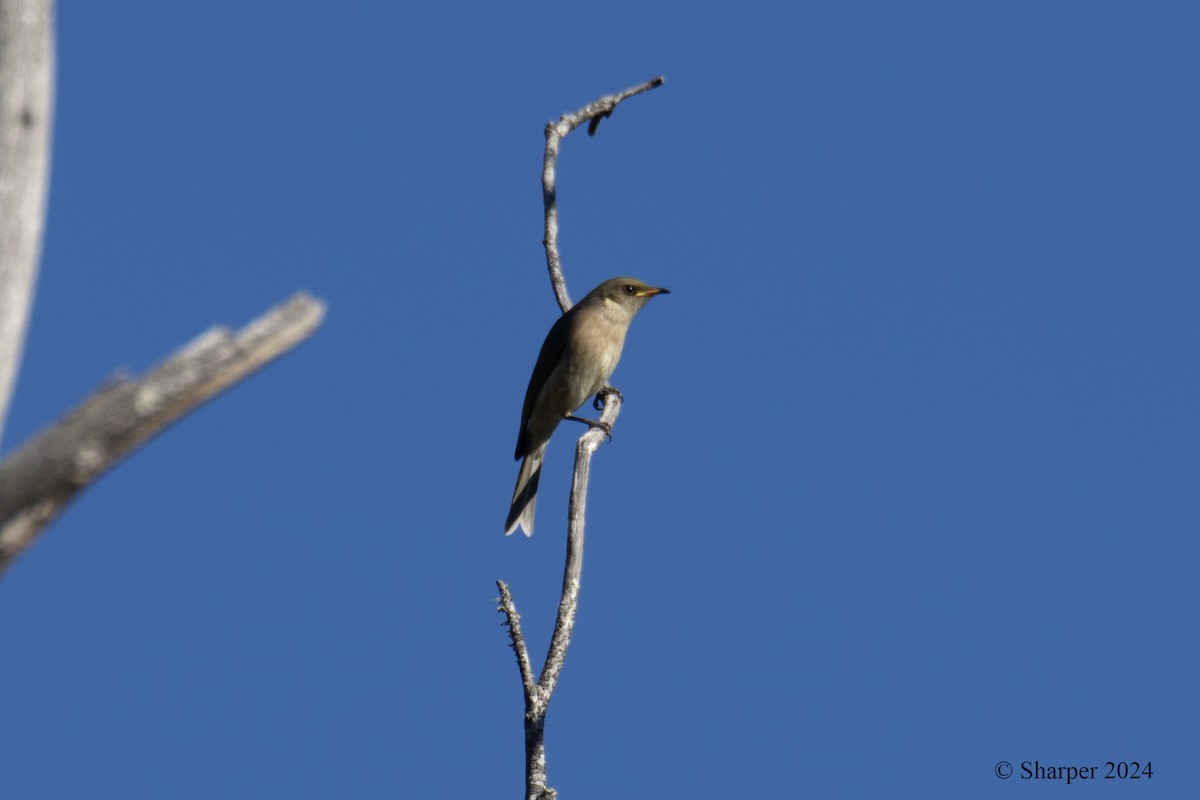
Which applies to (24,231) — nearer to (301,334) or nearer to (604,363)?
(301,334)

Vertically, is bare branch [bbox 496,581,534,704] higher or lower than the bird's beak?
lower

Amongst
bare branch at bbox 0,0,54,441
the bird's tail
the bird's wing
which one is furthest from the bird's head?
bare branch at bbox 0,0,54,441

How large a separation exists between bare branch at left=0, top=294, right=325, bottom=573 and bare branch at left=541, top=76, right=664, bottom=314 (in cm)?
A: 526

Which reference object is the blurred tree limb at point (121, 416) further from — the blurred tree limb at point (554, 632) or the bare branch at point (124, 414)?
the blurred tree limb at point (554, 632)

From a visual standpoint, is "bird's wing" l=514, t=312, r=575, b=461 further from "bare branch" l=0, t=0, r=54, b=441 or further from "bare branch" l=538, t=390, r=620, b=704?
"bare branch" l=0, t=0, r=54, b=441

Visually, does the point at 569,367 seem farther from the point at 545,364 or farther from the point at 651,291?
the point at 651,291

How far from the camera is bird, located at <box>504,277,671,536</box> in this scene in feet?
30.1

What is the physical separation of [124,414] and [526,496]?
6.31 m

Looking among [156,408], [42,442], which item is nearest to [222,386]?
[156,408]

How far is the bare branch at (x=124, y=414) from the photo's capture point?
333 centimetres

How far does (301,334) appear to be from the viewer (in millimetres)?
3350

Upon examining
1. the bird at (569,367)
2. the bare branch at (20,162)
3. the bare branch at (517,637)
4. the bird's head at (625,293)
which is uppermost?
the bird's head at (625,293)

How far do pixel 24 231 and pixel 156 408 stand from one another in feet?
2.40

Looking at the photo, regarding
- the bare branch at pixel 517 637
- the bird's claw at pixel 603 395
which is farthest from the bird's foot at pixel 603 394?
the bare branch at pixel 517 637
